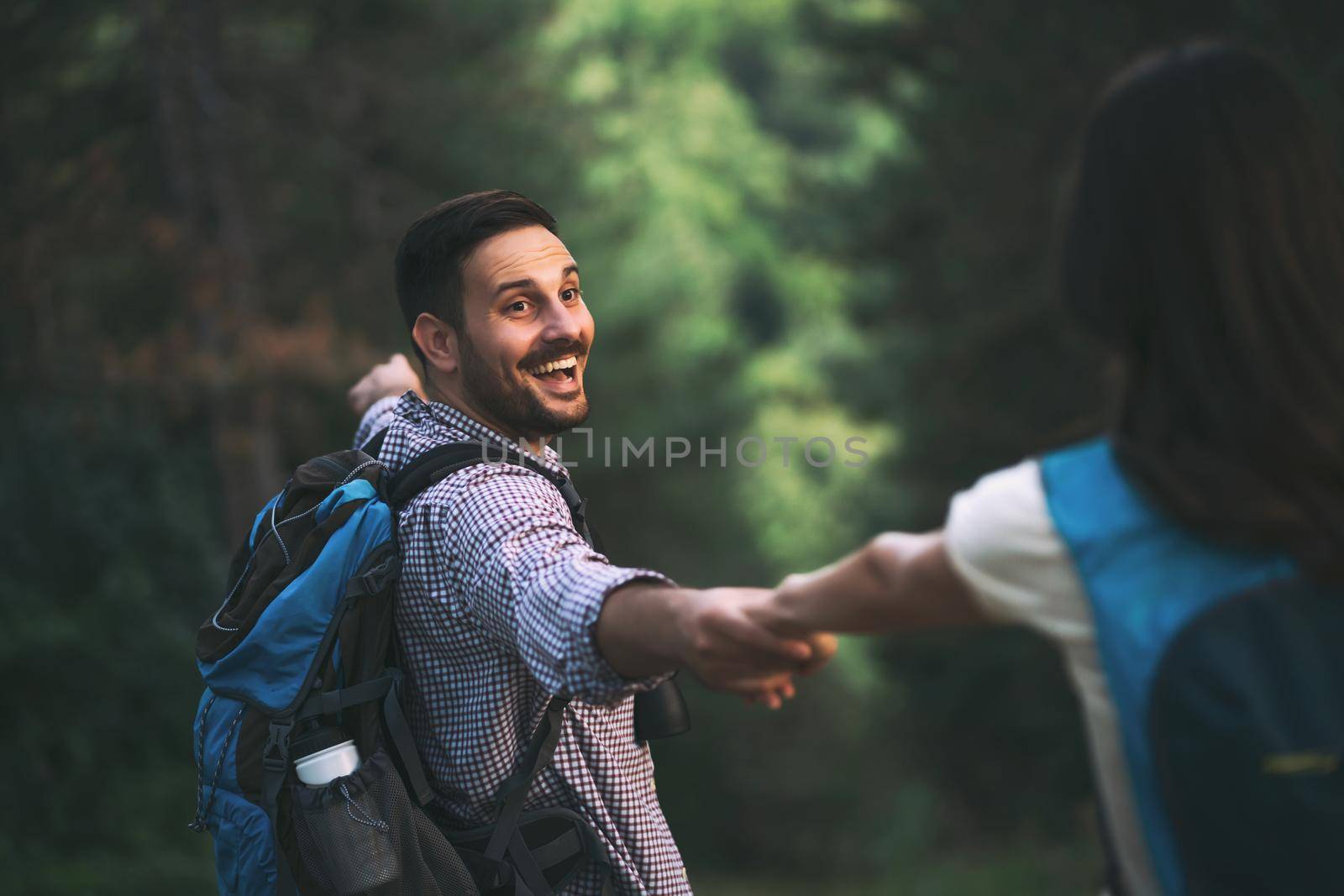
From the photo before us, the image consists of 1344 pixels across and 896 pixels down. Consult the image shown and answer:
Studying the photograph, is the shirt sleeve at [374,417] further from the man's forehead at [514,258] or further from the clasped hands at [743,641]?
the clasped hands at [743,641]

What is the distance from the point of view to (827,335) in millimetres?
Answer: 22578

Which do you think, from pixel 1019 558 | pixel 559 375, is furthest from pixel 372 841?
pixel 1019 558

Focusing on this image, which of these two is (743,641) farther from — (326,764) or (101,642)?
(101,642)

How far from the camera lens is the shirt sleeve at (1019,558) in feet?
5.07

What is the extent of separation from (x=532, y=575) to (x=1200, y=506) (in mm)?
987

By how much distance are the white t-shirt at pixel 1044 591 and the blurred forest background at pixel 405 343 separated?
6.32 metres

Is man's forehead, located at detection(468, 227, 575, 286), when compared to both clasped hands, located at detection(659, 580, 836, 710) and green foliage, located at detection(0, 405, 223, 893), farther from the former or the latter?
green foliage, located at detection(0, 405, 223, 893)

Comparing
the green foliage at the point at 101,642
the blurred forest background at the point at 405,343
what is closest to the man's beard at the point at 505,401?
the blurred forest background at the point at 405,343

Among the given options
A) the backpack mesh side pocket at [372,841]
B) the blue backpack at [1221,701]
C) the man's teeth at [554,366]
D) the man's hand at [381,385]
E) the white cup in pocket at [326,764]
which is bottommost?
the backpack mesh side pocket at [372,841]

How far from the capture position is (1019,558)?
5.11 ft

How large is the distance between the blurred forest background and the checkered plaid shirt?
577 centimetres

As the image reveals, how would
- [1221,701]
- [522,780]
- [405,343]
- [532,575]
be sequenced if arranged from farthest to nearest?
[405,343], [522,780], [532,575], [1221,701]

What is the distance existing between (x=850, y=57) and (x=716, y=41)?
1325 cm

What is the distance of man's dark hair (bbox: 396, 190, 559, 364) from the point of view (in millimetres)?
2607
